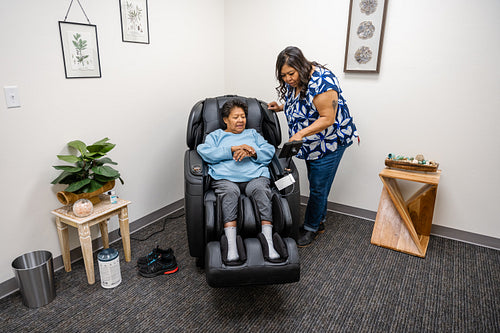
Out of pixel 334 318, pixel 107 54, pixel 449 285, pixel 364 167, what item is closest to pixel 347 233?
pixel 364 167

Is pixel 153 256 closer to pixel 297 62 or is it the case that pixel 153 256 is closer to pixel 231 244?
pixel 231 244

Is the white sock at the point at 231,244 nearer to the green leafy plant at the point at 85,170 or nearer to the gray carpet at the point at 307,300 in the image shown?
the gray carpet at the point at 307,300

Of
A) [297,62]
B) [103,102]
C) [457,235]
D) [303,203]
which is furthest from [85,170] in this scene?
[457,235]

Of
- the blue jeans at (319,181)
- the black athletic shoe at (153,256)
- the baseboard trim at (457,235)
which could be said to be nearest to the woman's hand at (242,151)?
the blue jeans at (319,181)

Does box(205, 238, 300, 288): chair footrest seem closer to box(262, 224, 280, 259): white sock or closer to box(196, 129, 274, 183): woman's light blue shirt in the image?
box(262, 224, 280, 259): white sock

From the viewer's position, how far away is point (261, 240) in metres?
1.69

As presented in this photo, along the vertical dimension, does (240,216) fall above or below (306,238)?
above

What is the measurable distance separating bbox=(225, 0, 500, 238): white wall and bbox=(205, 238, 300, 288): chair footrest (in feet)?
4.55

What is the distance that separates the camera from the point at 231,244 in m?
1.68

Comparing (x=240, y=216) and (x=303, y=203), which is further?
(x=303, y=203)

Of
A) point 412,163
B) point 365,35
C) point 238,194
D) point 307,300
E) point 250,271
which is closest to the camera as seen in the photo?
point 250,271

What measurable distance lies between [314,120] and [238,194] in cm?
70

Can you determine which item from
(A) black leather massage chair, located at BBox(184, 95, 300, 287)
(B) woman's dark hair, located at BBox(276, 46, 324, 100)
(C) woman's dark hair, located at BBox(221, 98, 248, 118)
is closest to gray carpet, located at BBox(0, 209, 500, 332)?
(A) black leather massage chair, located at BBox(184, 95, 300, 287)

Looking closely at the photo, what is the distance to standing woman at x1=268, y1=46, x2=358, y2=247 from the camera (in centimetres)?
197
